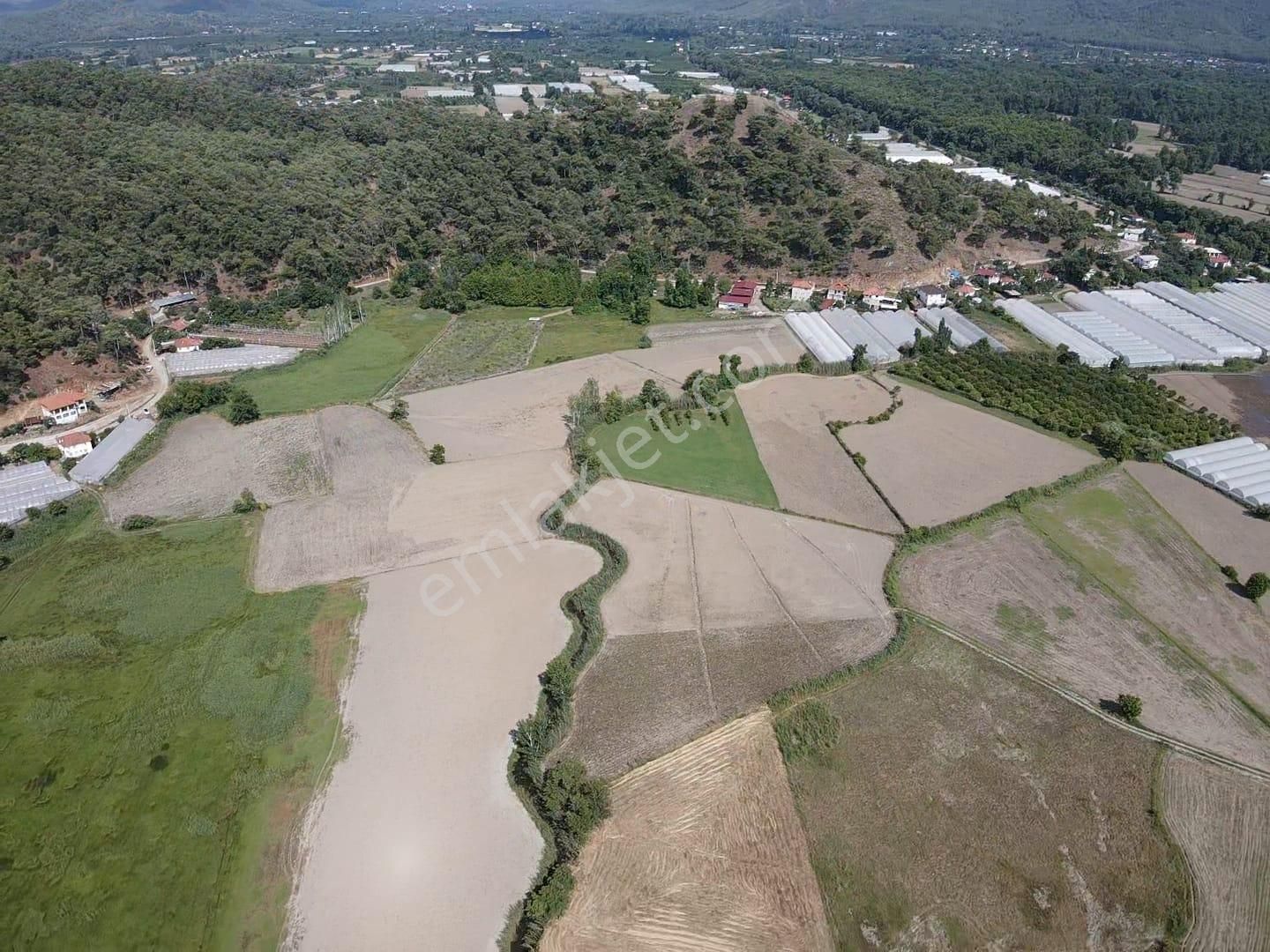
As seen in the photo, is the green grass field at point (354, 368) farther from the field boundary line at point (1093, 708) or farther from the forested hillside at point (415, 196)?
the field boundary line at point (1093, 708)

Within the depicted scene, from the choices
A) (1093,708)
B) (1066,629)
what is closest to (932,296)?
(1066,629)

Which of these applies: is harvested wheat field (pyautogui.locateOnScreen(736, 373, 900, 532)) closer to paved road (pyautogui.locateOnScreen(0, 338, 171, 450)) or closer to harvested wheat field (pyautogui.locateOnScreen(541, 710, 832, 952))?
harvested wheat field (pyautogui.locateOnScreen(541, 710, 832, 952))

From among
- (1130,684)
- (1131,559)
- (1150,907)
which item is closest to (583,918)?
(1150,907)

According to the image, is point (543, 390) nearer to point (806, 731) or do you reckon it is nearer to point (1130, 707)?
point (806, 731)

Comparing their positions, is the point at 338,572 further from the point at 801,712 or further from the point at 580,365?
the point at 580,365

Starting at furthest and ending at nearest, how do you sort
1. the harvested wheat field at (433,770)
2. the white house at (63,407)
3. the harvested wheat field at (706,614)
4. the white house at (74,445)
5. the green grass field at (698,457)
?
the white house at (63,407)
the white house at (74,445)
the green grass field at (698,457)
the harvested wheat field at (706,614)
the harvested wheat field at (433,770)

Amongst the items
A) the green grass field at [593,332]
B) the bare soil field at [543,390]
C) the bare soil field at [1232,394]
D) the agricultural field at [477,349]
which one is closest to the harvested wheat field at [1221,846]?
the bare soil field at [1232,394]

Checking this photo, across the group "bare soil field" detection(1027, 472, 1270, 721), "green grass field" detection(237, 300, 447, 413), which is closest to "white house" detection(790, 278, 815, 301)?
"green grass field" detection(237, 300, 447, 413)
